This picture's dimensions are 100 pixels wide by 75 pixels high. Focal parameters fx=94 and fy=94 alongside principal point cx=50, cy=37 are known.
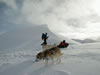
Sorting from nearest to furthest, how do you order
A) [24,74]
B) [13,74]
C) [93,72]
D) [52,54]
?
[93,72], [24,74], [13,74], [52,54]

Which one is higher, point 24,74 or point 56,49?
point 56,49

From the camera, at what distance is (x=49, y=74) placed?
4.02 m

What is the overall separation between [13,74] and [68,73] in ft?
8.95

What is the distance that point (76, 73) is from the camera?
3738 mm

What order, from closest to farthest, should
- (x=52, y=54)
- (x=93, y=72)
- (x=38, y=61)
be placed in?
1. (x=93, y=72)
2. (x=52, y=54)
3. (x=38, y=61)

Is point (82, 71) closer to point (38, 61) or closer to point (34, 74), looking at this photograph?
point (34, 74)

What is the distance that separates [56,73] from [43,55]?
1.54 m

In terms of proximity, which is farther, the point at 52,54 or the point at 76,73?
the point at 52,54

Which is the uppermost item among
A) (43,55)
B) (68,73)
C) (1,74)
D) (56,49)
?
(56,49)

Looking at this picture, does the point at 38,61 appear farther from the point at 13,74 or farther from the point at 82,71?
the point at 82,71

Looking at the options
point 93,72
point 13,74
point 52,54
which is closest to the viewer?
point 93,72

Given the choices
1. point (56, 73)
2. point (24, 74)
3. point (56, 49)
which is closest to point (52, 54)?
point (56, 49)

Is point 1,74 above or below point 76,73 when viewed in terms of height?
below

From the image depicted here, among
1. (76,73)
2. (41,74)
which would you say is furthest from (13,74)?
(76,73)
